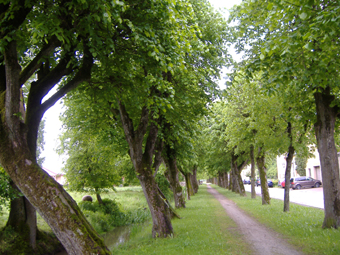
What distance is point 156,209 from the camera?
1034cm

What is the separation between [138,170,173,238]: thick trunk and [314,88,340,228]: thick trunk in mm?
5336

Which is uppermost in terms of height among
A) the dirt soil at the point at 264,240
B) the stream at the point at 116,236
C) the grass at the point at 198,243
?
the dirt soil at the point at 264,240

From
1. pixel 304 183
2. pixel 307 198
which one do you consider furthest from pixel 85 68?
pixel 304 183

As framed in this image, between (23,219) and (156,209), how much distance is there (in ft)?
17.9

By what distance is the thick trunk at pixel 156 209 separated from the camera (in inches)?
404

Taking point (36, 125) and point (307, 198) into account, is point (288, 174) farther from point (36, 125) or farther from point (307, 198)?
point (36, 125)

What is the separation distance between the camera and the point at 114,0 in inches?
199

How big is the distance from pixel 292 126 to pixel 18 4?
518 inches

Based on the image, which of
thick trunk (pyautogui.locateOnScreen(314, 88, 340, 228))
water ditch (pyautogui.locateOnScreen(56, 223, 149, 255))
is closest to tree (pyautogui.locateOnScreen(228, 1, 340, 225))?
thick trunk (pyautogui.locateOnScreen(314, 88, 340, 228))

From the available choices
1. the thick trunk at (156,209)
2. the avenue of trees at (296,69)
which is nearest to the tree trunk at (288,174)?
the avenue of trees at (296,69)

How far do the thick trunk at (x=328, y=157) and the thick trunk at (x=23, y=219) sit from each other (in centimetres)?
1080

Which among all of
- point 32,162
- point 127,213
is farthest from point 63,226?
point 127,213

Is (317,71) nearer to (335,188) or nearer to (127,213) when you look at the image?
(335,188)

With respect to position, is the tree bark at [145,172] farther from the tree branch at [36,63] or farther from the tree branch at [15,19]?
the tree branch at [15,19]
